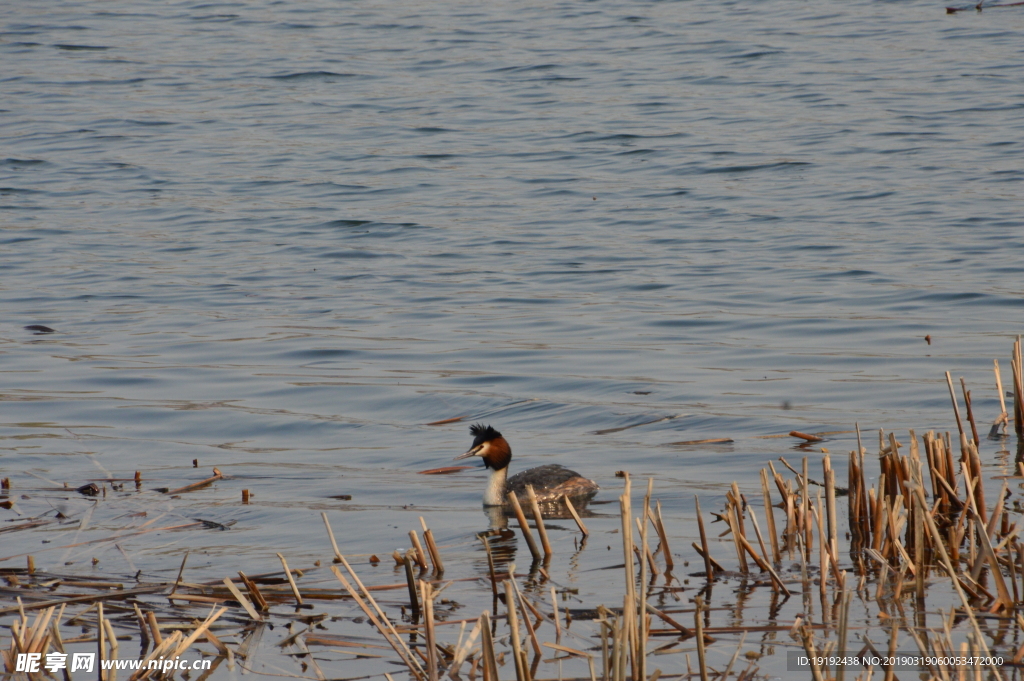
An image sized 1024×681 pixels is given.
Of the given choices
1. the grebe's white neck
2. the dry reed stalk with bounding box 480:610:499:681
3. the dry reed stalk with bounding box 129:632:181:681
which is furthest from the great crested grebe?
the dry reed stalk with bounding box 480:610:499:681

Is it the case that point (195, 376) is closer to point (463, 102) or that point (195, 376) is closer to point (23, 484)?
point (23, 484)

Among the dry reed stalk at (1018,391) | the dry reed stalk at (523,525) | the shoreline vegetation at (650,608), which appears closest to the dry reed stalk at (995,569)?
the shoreline vegetation at (650,608)

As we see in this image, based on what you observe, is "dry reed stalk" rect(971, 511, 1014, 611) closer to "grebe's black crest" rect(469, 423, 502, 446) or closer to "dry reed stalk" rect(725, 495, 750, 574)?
"dry reed stalk" rect(725, 495, 750, 574)

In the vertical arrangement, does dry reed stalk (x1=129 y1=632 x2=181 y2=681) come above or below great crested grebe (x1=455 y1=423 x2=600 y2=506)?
above

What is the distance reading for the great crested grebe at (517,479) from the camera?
23.7ft

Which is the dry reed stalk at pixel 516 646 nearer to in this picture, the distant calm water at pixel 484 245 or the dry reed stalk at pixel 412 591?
the dry reed stalk at pixel 412 591

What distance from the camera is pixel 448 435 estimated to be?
348 inches

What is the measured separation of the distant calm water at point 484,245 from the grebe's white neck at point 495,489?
10.9 inches

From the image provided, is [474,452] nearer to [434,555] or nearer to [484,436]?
[484,436]

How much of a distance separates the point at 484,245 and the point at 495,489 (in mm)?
8047

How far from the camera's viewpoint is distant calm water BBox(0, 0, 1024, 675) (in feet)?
28.0

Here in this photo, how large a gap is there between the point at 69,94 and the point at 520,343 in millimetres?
18669

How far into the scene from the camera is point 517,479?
7.82 m

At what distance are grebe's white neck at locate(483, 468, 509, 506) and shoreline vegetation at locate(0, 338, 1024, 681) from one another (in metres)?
1.63
